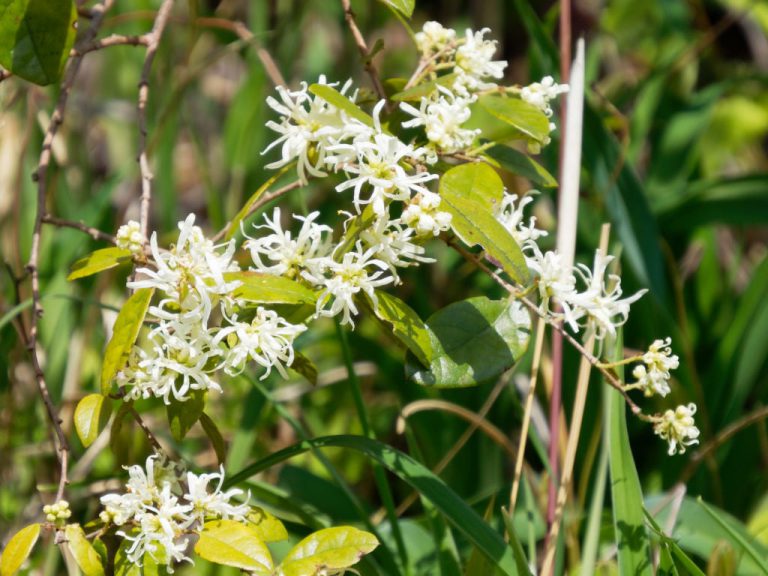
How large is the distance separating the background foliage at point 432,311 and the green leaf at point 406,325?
0.92 feet

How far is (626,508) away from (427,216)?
0.34 metres

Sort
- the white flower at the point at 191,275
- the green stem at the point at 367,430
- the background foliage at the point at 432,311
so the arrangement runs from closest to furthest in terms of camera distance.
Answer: the white flower at the point at 191,275 → the green stem at the point at 367,430 → the background foliage at the point at 432,311

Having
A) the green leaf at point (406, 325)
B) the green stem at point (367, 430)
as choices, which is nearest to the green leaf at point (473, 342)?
the green leaf at point (406, 325)

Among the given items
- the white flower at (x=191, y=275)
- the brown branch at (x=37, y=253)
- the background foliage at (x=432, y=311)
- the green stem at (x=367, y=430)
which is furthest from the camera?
the background foliage at (x=432, y=311)

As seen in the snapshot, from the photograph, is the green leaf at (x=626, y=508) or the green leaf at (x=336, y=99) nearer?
the green leaf at (x=336, y=99)

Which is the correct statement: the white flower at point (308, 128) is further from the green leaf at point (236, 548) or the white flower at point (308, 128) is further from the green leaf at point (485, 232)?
the green leaf at point (236, 548)

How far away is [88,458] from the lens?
1202 millimetres

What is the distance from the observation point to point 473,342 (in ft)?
2.35

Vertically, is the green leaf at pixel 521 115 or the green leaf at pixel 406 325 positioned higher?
the green leaf at pixel 521 115

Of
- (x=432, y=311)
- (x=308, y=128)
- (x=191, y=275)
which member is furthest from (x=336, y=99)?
(x=432, y=311)

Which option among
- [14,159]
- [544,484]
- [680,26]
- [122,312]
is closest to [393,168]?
[122,312]

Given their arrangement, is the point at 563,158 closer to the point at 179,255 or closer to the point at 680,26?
the point at 179,255

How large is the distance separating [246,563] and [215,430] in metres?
0.15

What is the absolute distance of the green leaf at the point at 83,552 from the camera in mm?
648
